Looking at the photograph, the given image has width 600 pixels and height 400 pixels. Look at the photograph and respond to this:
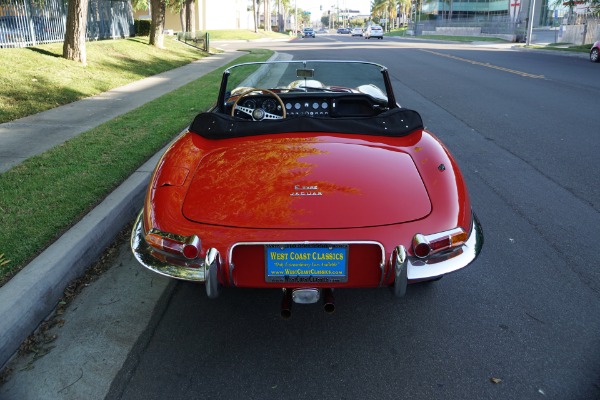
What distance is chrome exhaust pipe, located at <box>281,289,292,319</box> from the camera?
2639mm

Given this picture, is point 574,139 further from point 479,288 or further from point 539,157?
point 479,288

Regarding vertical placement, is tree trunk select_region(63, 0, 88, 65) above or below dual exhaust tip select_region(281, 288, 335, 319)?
above

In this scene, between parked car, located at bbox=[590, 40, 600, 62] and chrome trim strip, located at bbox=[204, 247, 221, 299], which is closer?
chrome trim strip, located at bbox=[204, 247, 221, 299]

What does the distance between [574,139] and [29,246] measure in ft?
23.3

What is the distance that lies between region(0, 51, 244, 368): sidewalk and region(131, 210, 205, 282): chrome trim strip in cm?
69

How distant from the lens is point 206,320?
309cm

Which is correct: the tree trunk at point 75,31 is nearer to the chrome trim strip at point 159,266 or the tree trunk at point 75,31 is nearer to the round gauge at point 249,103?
the round gauge at point 249,103

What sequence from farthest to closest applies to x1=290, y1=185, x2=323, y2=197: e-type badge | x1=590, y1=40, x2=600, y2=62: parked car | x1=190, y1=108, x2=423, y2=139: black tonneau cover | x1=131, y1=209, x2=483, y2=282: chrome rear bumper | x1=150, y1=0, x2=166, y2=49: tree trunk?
x1=590, y1=40, x2=600, y2=62: parked car < x1=150, y1=0, x2=166, y2=49: tree trunk < x1=190, y1=108, x2=423, y2=139: black tonneau cover < x1=290, y1=185, x2=323, y2=197: e-type badge < x1=131, y1=209, x2=483, y2=282: chrome rear bumper

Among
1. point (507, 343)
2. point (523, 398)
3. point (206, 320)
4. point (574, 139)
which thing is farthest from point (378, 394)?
point (574, 139)

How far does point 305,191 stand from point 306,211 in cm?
17

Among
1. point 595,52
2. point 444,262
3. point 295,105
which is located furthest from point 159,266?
point 595,52

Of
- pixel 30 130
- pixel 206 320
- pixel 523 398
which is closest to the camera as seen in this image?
pixel 523 398

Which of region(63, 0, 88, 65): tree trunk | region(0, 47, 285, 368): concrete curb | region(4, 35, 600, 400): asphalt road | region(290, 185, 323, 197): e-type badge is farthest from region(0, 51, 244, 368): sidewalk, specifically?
region(63, 0, 88, 65): tree trunk

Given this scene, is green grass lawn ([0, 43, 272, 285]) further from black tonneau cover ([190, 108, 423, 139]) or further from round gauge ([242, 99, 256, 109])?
round gauge ([242, 99, 256, 109])
